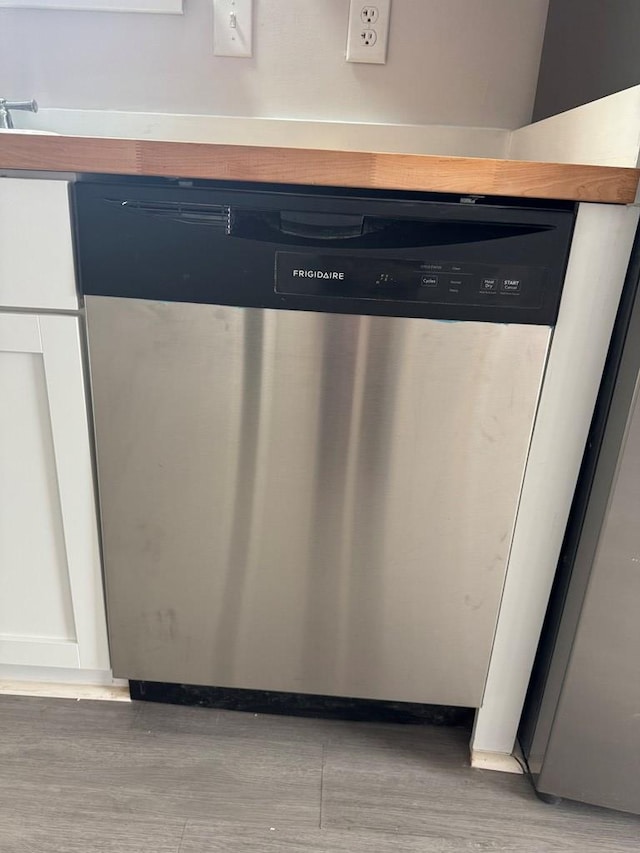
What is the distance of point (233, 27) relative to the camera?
3.96ft

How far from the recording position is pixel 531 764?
966 mm

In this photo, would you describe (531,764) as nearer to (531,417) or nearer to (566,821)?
(566,821)

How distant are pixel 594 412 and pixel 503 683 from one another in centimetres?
45

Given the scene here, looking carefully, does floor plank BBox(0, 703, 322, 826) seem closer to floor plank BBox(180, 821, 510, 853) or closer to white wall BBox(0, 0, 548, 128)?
floor plank BBox(180, 821, 510, 853)

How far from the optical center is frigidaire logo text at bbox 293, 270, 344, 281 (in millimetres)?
769

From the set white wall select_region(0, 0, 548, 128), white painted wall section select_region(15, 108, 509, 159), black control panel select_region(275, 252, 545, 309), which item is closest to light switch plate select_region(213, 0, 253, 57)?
white wall select_region(0, 0, 548, 128)

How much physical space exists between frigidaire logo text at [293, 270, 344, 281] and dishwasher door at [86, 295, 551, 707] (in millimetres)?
48

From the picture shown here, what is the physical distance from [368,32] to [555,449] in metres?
0.92

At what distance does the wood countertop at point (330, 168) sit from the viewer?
2.34 ft

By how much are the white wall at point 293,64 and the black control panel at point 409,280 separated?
646mm

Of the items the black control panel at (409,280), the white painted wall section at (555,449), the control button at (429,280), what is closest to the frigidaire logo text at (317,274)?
the black control panel at (409,280)

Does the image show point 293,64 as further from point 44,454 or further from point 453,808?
point 453,808

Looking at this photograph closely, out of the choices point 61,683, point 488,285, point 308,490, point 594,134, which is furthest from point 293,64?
point 61,683

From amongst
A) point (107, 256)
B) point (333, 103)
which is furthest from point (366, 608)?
point (333, 103)
